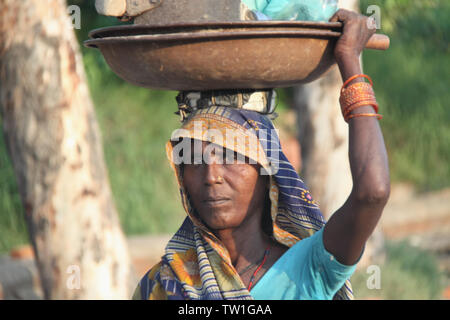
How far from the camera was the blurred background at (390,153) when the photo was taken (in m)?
7.18

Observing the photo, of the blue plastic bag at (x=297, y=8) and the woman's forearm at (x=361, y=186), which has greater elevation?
the blue plastic bag at (x=297, y=8)

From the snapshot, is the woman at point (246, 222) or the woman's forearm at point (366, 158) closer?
the woman's forearm at point (366, 158)

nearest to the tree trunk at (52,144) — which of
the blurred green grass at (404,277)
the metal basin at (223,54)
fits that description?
the blurred green grass at (404,277)

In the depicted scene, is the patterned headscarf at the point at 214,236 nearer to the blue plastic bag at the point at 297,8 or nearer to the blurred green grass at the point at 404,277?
the blue plastic bag at the point at 297,8

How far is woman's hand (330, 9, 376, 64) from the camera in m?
2.08

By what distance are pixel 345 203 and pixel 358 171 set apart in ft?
0.41

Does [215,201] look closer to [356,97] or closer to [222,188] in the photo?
[222,188]

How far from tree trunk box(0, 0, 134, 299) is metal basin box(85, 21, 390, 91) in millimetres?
2478

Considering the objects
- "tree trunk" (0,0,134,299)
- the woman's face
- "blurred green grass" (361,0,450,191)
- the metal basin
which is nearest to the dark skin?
the woman's face

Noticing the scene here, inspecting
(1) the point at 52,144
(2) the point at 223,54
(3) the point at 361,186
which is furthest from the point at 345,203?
(1) the point at 52,144

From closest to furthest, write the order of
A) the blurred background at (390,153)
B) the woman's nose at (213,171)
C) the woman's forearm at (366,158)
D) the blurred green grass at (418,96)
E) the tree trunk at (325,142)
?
1. the woman's forearm at (366,158)
2. the woman's nose at (213,171)
3. the tree trunk at (325,142)
4. the blurred background at (390,153)
5. the blurred green grass at (418,96)

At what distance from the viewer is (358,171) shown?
6.61 ft

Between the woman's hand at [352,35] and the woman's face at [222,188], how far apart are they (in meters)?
0.55
